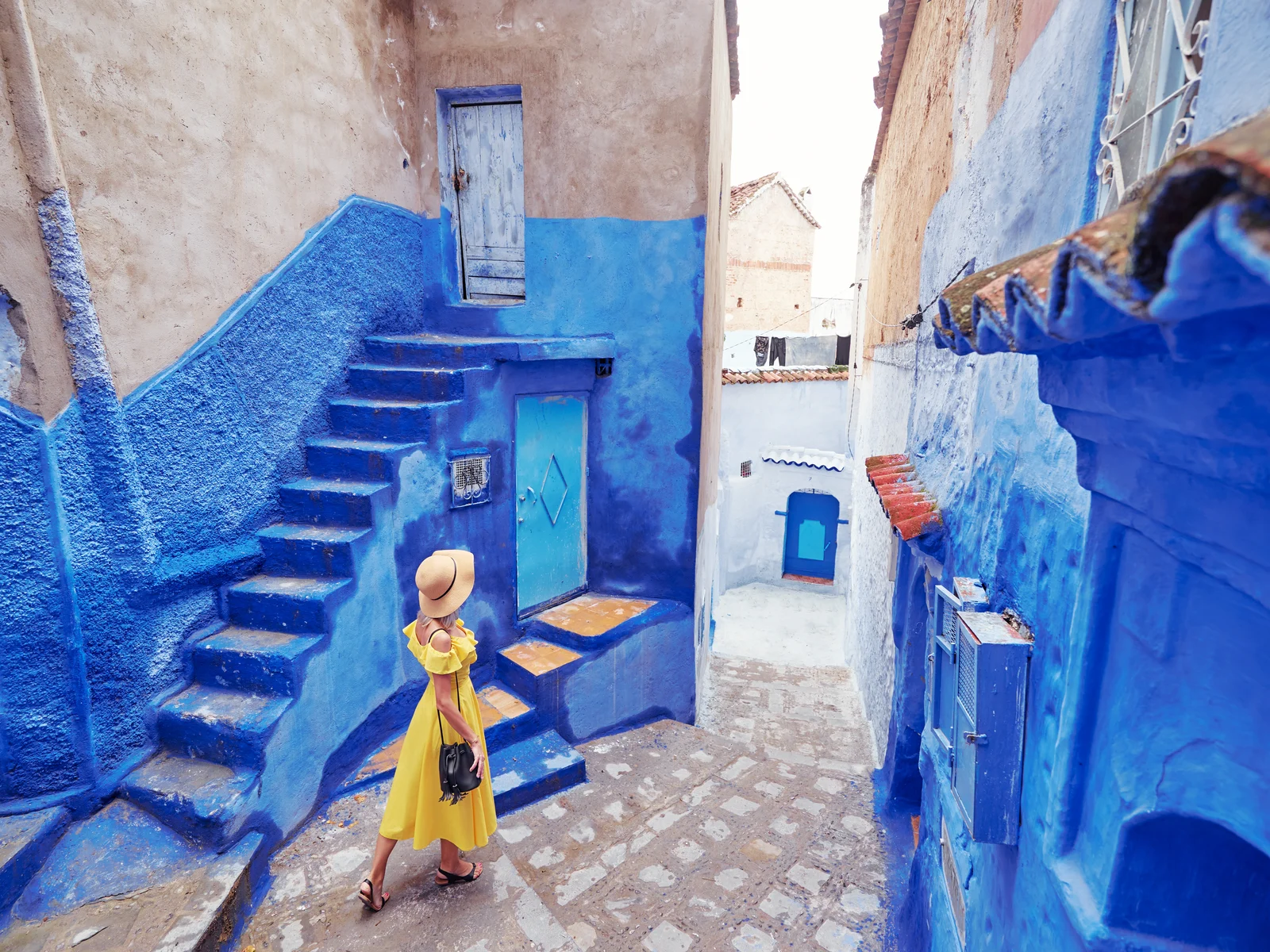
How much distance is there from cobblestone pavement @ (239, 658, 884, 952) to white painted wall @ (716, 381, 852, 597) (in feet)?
34.6

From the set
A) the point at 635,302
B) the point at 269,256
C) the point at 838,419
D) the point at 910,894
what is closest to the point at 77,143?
the point at 269,256

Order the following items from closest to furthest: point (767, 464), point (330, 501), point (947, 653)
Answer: point (947, 653)
point (330, 501)
point (767, 464)

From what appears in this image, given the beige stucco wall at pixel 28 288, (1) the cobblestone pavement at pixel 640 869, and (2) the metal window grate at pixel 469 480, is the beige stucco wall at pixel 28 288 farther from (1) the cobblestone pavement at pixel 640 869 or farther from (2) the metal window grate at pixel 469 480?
(1) the cobblestone pavement at pixel 640 869

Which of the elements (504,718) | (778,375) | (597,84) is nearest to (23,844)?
(504,718)

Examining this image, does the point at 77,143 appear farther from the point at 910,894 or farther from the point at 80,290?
the point at 910,894

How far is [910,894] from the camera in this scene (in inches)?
158

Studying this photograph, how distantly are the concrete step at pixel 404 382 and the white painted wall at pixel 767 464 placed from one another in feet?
37.3

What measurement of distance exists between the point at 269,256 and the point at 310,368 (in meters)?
0.83

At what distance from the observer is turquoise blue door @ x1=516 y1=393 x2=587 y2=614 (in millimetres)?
5906

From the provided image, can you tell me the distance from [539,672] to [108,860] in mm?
2792

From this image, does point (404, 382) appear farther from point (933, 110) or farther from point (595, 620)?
point (933, 110)

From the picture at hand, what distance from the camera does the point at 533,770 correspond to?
485 cm

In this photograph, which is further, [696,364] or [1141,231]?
[696,364]

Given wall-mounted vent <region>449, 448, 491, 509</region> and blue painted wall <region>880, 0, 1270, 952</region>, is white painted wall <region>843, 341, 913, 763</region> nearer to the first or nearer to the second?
blue painted wall <region>880, 0, 1270, 952</region>
